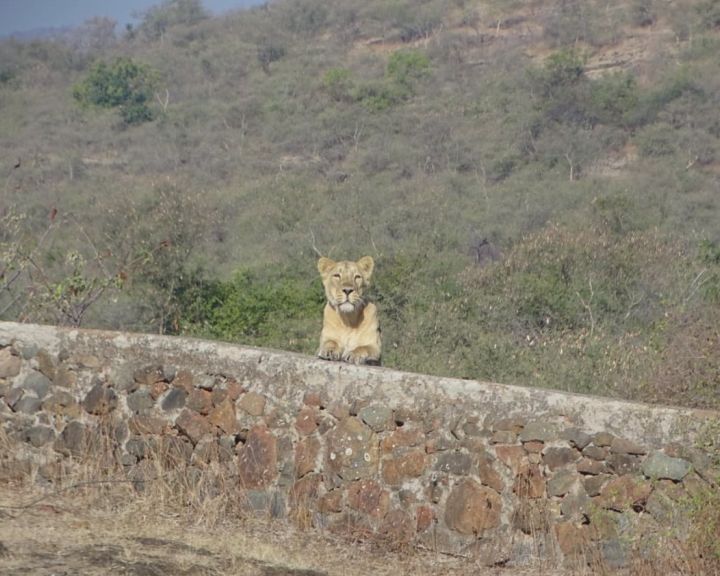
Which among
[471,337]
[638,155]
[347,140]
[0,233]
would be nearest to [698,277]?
[471,337]

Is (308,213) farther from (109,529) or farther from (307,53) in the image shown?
(109,529)

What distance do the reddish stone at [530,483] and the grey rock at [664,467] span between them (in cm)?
59

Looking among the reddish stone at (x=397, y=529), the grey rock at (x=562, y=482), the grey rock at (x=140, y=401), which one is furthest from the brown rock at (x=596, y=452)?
the grey rock at (x=140, y=401)

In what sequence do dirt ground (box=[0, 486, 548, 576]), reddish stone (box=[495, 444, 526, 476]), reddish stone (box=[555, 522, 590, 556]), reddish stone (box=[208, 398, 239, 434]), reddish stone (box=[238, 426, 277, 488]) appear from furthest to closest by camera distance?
1. reddish stone (box=[208, 398, 239, 434])
2. reddish stone (box=[238, 426, 277, 488])
3. reddish stone (box=[495, 444, 526, 476])
4. reddish stone (box=[555, 522, 590, 556])
5. dirt ground (box=[0, 486, 548, 576])

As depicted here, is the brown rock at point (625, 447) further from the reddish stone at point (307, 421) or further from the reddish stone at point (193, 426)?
the reddish stone at point (193, 426)

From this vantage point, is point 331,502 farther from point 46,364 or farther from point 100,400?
point 46,364

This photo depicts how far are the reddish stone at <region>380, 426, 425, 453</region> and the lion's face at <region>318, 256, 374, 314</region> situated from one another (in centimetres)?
138

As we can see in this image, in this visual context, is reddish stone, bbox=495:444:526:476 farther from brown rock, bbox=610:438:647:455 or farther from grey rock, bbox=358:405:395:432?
grey rock, bbox=358:405:395:432

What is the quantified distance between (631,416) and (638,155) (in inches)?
1296

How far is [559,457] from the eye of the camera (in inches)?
287

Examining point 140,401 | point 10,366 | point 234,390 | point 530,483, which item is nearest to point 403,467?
point 530,483

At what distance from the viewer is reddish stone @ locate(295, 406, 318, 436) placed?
7910 millimetres

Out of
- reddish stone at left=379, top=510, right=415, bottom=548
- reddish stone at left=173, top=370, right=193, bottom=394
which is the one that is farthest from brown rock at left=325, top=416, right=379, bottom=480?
reddish stone at left=173, top=370, right=193, bottom=394

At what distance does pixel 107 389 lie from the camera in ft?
27.7
